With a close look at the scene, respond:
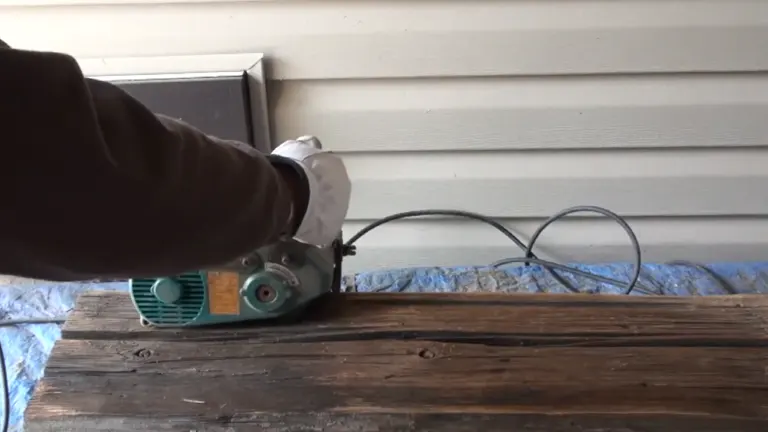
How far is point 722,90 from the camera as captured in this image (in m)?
1.40

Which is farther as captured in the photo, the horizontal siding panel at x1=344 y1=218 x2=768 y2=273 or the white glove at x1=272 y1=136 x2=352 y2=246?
the horizontal siding panel at x1=344 y1=218 x2=768 y2=273

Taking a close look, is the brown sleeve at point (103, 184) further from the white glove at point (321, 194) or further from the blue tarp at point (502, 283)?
the blue tarp at point (502, 283)

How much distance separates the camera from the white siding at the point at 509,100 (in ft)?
4.35

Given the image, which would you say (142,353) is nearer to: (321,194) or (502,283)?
(321,194)

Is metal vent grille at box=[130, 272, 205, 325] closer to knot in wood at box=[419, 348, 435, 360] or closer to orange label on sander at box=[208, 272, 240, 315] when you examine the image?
orange label on sander at box=[208, 272, 240, 315]

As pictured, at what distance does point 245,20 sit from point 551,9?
0.55m

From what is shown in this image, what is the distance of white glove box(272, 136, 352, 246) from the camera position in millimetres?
891

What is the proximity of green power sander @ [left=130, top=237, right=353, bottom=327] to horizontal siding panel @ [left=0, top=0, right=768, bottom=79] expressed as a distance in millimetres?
455

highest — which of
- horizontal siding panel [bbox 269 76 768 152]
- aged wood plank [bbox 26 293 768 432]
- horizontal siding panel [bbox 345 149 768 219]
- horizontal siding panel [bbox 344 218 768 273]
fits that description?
horizontal siding panel [bbox 269 76 768 152]

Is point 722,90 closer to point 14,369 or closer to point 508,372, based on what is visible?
point 508,372

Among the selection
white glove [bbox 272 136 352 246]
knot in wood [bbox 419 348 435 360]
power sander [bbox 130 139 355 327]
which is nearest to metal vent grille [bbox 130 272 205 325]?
power sander [bbox 130 139 355 327]

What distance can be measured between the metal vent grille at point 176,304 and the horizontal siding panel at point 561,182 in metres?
0.52

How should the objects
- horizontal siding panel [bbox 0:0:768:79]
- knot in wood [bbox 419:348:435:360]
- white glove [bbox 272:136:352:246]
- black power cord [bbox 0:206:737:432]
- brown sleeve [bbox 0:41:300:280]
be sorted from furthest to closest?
black power cord [bbox 0:206:737:432], horizontal siding panel [bbox 0:0:768:79], knot in wood [bbox 419:348:435:360], white glove [bbox 272:136:352:246], brown sleeve [bbox 0:41:300:280]

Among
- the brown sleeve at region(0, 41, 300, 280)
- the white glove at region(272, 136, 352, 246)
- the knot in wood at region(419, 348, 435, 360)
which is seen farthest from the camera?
the knot in wood at region(419, 348, 435, 360)
